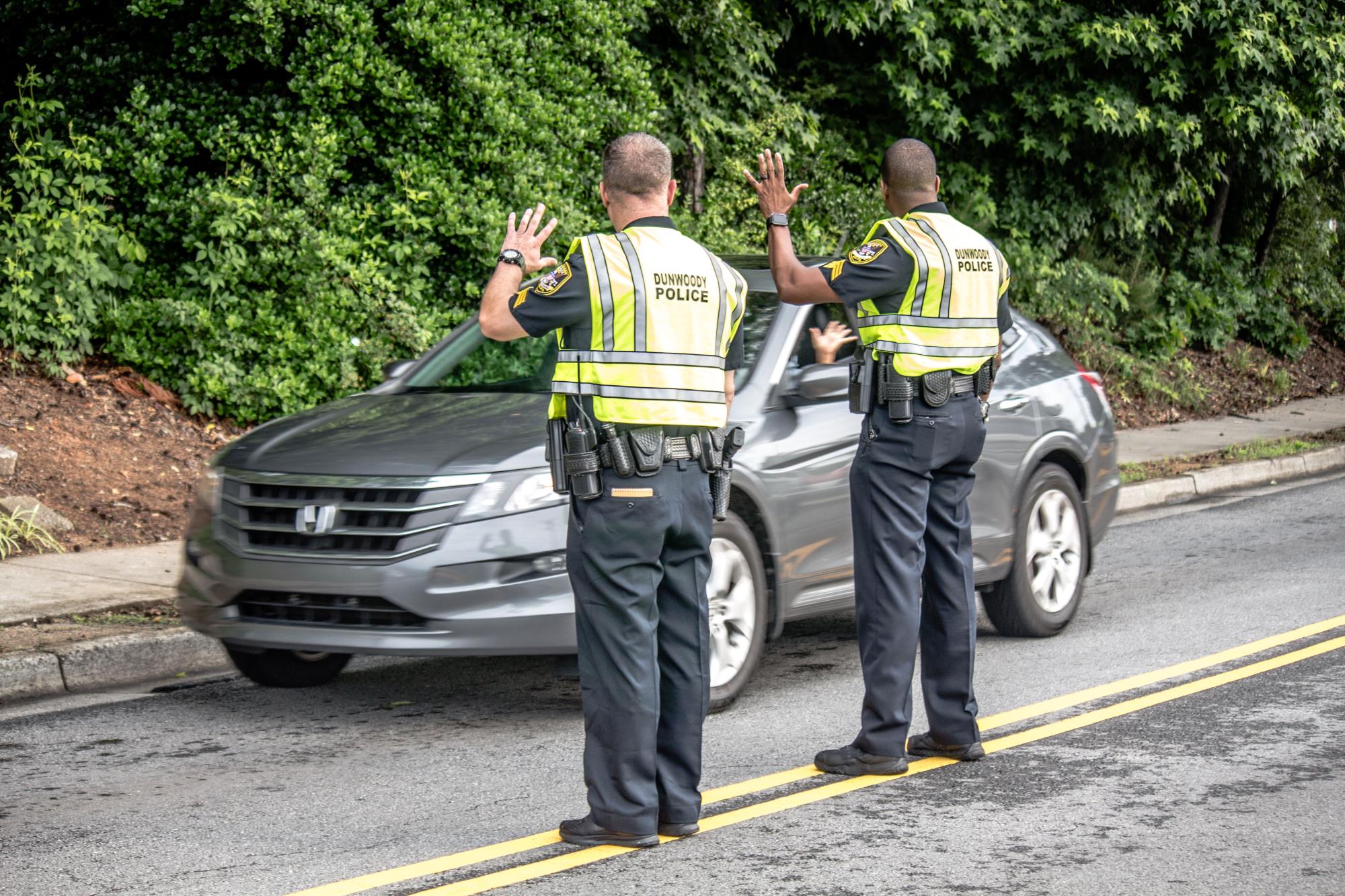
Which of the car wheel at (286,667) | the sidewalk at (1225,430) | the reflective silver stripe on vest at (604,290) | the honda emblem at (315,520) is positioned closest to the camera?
the reflective silver stripe on vest at (604,290)

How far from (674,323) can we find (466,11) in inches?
319

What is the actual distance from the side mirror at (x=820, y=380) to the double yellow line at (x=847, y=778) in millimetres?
1361

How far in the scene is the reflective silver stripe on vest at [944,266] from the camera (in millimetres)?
5305

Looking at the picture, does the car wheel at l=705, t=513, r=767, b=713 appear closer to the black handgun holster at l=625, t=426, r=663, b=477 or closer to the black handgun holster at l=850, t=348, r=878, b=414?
the black handgun holster at l=850, t=348, r=878, b=414

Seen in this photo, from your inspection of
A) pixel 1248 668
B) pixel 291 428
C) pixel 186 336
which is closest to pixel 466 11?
pixel 186 336

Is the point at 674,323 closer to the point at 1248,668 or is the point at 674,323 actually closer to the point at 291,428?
the point at 291,428


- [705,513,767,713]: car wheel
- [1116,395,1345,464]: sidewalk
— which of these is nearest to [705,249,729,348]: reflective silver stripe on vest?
[705,513,767,713]: car wheel

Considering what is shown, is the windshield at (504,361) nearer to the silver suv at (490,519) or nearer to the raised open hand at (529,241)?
the silver suv at (490,519)

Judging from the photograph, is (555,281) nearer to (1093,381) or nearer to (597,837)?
(597,837)

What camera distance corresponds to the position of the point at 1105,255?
19.2 meters

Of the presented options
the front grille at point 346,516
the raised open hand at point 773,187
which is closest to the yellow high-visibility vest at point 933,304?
the raised open hand at point 773,187

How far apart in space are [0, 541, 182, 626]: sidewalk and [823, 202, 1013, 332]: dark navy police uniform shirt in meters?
4.14

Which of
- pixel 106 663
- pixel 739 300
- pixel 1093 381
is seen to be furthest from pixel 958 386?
pixel 106 663

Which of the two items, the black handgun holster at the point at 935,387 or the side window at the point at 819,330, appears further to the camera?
the side window at the point at 819,330
